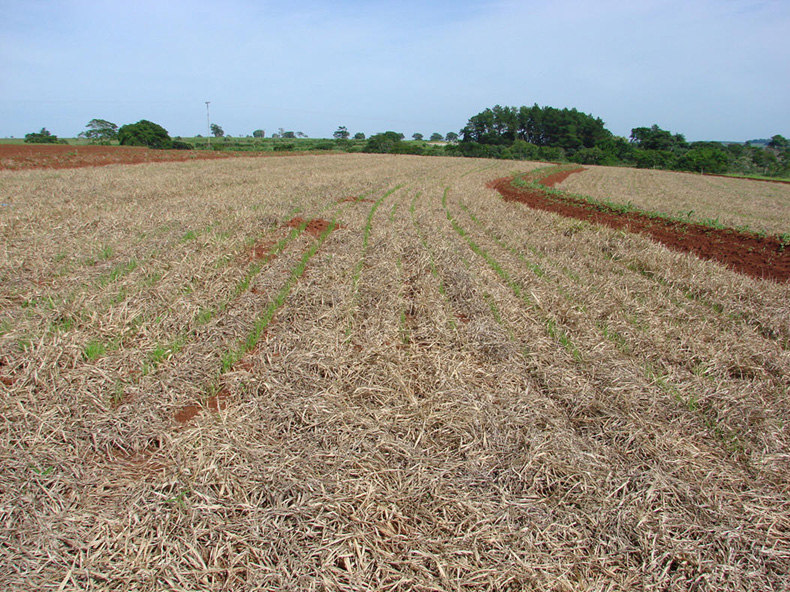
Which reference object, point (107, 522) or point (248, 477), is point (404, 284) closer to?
point (248, 477)

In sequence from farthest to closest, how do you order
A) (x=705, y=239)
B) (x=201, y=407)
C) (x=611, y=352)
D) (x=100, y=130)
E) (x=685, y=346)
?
(x=100, y=130)
(x=705, y=239)
(x=685, y=346)
(x=611, y=352)
(x=201, y=407)

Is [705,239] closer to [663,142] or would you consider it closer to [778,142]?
[663,142]

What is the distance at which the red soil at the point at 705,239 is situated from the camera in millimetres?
9680

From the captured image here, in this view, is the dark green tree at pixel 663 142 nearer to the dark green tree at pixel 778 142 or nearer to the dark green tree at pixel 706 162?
the dark green tree at pixel 706 162

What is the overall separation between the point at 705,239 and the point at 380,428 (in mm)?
12570

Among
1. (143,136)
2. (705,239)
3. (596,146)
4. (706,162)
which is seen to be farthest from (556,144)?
(705,239)

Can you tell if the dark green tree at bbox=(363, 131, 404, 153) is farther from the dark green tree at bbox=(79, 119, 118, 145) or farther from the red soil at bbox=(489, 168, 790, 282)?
the red soil at bbox=(489, 168, 790, 282)

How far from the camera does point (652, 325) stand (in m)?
5.80

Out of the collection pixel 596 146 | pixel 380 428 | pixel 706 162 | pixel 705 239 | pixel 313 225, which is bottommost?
pixel 380 428

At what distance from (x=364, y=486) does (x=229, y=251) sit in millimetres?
6134

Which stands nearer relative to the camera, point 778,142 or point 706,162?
point 706,162

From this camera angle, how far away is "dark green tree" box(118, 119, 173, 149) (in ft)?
203

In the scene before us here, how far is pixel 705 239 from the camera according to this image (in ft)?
39.5

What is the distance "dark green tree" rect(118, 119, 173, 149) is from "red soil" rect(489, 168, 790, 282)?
63727 mm
